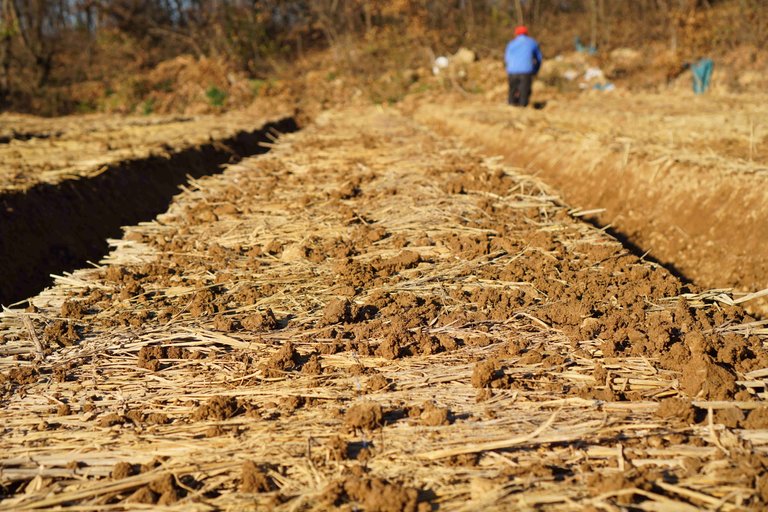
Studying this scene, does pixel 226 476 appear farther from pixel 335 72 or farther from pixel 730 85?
pixel 335 72

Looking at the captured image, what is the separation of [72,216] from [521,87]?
11163 millimetres

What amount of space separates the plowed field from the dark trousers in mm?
11180

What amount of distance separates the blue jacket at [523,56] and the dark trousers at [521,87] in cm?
22

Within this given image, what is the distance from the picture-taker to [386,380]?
277 cm

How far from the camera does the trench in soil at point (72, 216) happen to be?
581cm

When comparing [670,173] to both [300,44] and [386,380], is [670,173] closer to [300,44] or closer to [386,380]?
[386,380]

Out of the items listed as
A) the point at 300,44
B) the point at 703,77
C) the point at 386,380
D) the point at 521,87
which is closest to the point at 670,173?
the point at 386,380

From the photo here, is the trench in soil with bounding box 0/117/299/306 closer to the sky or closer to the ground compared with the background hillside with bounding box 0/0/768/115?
closer to the ground

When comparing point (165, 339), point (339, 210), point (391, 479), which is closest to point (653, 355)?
point (391, 479)

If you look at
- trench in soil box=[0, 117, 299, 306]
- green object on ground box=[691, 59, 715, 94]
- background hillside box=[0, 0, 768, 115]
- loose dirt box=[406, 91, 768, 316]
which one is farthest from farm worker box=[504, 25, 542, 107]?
trench in soil box=[0, 117, 299, 306]

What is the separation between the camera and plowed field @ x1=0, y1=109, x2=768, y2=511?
2131 millimetres

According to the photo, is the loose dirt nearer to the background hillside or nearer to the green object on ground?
the green object on ground

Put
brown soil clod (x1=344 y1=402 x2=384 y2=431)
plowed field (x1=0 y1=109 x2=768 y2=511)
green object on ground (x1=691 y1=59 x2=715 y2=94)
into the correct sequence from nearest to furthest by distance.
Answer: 1. plowed field (x1=0 y1=109 x2=768 y2=511)
2. brown soil clod (x1=344 y1=402 x2=384 y2=431)
3. green object on ground (x1=691 y1=59 x2=715 y2=94)

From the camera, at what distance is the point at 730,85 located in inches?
619
